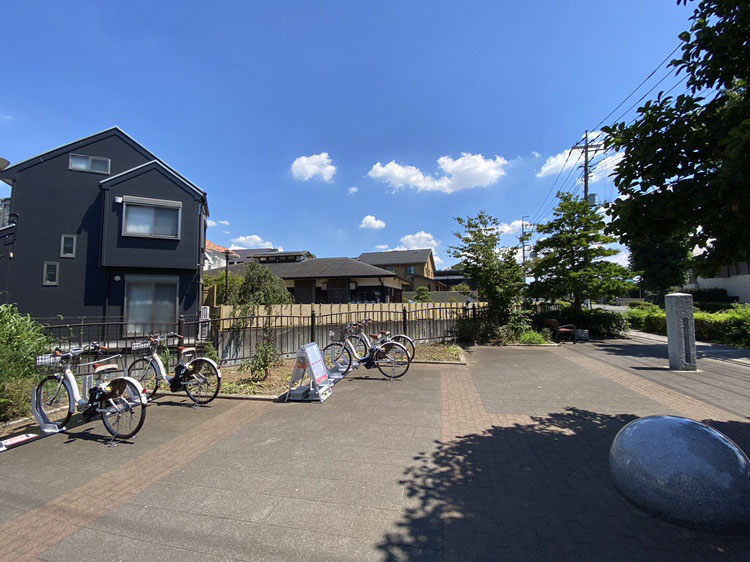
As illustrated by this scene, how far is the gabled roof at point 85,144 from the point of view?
527 inches

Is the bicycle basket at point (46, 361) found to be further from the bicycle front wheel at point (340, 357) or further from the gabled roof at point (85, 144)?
the gabled roof at point (85, 144)

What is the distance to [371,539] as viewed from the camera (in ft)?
8.20

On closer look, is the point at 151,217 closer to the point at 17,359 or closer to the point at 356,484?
the point at 17,359

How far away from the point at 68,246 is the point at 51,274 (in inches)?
48.9

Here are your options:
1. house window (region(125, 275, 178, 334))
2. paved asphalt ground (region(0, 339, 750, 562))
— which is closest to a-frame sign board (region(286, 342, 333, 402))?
paved asphalt ground (region(0, 339, 750, 562))

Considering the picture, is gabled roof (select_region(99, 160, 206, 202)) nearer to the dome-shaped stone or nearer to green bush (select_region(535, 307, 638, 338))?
green bush (select_region(535, 307, 638, 338))

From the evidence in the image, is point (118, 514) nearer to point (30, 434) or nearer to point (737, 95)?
point (30, 434)

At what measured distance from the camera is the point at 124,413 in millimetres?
A: 4617

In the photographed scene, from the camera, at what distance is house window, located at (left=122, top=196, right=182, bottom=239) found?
46.2 ft

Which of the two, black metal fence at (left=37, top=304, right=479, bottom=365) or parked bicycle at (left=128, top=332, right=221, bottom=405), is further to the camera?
black metal fence at (left=37, top=304, right=479, bottom=365)

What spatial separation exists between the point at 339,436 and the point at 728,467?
3686mm

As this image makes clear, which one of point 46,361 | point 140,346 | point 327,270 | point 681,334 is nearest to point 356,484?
point 46,361

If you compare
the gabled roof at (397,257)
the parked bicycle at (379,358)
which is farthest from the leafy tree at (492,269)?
the gabled roof at (397,257)

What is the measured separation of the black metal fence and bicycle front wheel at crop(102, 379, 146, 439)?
5.47 ft
